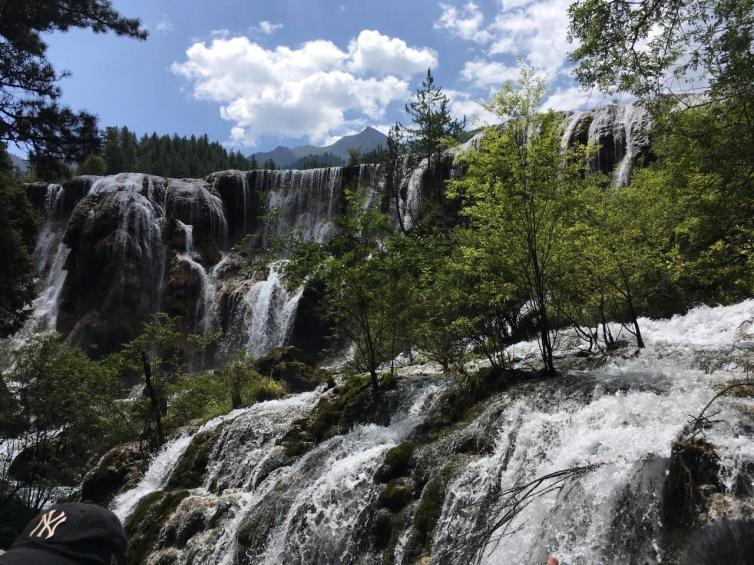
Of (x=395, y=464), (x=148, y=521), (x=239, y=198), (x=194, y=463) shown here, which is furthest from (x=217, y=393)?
(x=239, y=198)

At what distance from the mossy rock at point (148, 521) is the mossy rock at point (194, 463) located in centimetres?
59

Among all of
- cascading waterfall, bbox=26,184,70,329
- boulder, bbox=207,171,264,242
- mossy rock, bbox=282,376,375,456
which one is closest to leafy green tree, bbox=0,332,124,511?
mossy rock, bbox=282,376,375,456

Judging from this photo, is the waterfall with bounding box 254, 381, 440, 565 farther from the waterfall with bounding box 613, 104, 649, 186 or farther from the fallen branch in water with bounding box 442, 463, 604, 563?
the waterfall with bounding box 613, 104, 649, 186

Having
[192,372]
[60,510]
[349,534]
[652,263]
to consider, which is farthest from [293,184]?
[60,510]

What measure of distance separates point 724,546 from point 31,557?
76.2 inches

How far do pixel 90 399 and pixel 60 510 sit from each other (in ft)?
45.1

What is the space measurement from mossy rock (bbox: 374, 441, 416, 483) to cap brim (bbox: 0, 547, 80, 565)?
235 inches

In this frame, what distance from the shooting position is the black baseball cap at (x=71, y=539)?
1409 millimetres

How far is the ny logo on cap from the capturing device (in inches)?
57.9

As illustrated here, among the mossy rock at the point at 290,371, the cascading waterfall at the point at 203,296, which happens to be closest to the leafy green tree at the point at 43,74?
the mossy rock at the point at 290,371

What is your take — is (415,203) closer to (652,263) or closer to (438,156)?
(438,156)

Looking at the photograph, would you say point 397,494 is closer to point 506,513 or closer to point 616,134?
point 506,513

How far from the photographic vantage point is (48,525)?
1.50 metres

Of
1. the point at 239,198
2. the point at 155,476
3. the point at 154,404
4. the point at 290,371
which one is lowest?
the point at 155,476
